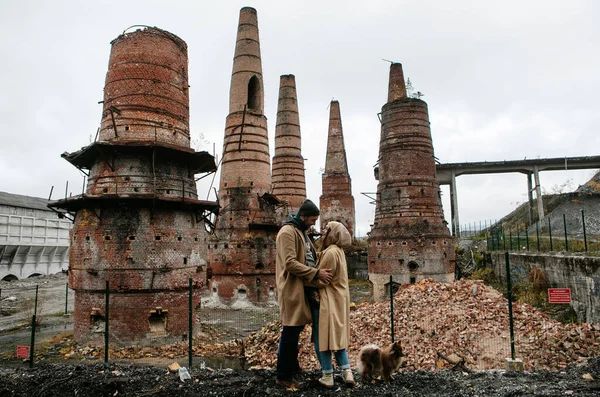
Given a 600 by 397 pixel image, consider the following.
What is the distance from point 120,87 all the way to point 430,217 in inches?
519

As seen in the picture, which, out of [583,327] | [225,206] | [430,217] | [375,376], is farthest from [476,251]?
[375,376]

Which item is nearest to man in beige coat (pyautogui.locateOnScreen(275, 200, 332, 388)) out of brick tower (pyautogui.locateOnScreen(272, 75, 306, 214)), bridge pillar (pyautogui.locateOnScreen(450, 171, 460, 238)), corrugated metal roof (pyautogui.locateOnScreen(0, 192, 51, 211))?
brick tower (pyautogui.locateOnScreen(272, 75, 306, 214))

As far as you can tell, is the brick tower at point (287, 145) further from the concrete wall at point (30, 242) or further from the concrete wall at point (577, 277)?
the concrete wall at point (30, 242)

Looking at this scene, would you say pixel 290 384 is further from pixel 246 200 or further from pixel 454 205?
pixel 454 205

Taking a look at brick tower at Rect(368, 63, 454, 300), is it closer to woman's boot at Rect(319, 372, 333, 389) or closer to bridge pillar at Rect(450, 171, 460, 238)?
bridge pillar at Rect(450, 171, 460, 238)

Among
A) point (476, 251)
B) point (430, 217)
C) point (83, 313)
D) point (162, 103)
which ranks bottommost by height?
point (83, 313)

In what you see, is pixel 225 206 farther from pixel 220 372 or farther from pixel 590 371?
pixel 590 371

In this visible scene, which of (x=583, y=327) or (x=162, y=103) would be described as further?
(x=162, y=103)

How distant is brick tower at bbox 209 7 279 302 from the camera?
19.6 metres

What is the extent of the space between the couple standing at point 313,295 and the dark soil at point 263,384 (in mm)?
304

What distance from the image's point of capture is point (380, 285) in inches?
734

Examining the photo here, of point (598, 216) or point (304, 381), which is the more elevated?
point (598, 216)

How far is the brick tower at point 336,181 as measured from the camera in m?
33.0

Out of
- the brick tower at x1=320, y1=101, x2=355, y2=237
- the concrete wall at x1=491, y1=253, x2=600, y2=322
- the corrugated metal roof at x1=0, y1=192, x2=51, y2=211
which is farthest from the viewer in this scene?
the corrugated metal roof at x1=0, y1=192, x2=51, y2=211
